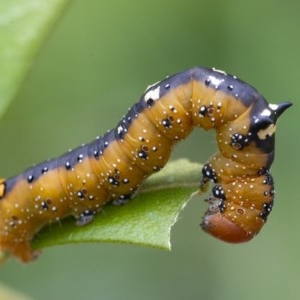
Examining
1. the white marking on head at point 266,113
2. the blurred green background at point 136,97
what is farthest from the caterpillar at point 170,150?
the blurred green background at point 136,97

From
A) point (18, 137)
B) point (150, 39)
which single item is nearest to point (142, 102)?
point (18, 137)

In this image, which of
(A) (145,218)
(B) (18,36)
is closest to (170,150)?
(A) (145,218)

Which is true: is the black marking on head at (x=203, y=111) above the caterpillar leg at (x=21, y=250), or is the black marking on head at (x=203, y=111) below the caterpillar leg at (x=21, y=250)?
above

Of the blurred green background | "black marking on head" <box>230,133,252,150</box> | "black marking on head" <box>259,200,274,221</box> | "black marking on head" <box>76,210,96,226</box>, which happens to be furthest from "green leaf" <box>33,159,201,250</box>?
the blurred green background

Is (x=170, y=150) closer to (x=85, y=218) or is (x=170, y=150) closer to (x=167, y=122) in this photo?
(x=167, y=122)

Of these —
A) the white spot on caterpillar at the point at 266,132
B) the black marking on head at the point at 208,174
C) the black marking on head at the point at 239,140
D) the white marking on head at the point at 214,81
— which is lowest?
the black marking on head at the point at 208,174

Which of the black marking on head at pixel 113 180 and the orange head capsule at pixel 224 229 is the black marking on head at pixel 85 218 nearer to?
the black marking on head at pixel 113 180
